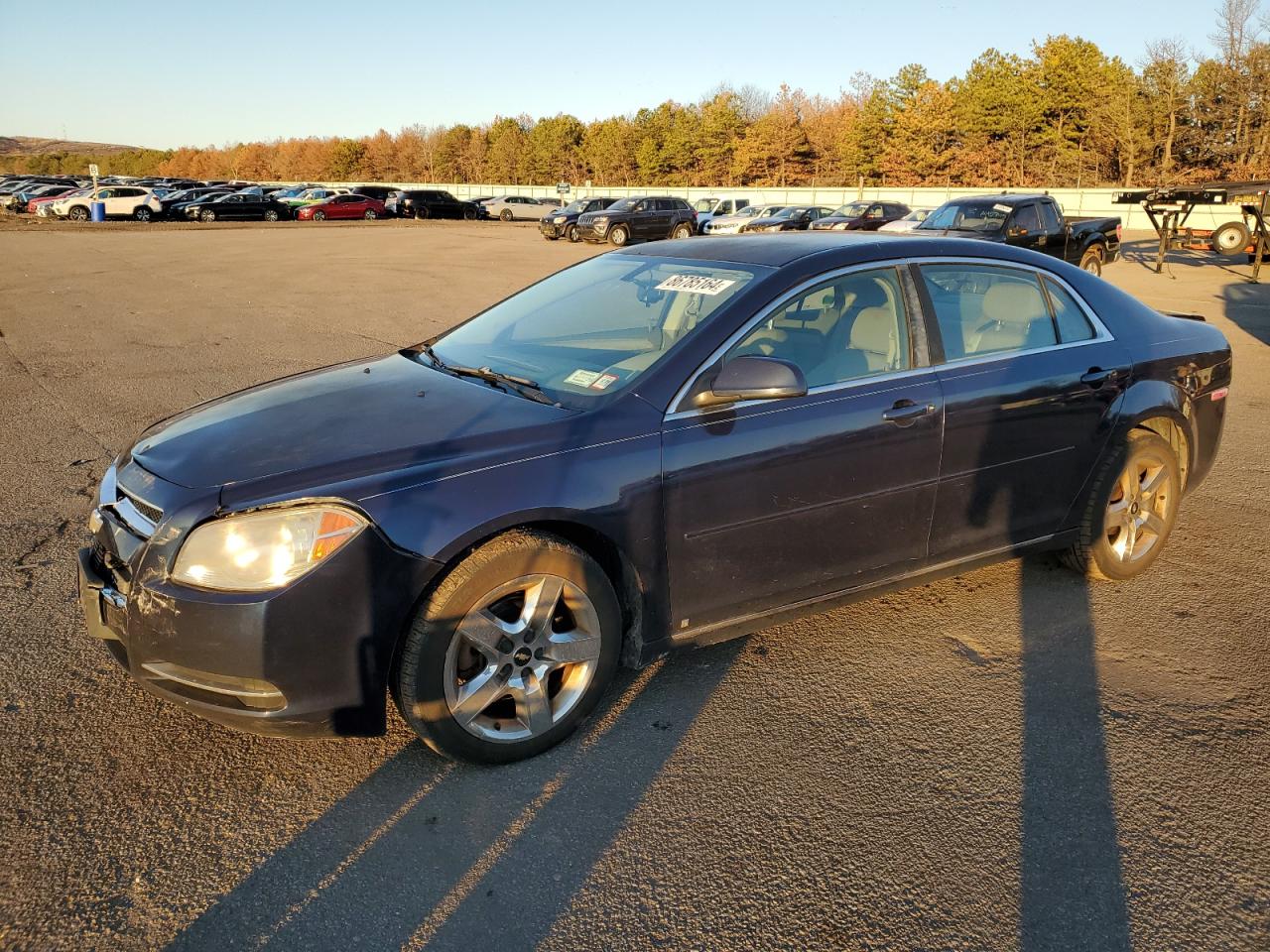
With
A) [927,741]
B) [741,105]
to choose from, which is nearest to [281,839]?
[927,741]

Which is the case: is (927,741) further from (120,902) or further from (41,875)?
(41,875)

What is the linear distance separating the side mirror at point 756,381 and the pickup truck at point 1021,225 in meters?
13.9

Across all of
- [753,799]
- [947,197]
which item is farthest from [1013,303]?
[947,197]

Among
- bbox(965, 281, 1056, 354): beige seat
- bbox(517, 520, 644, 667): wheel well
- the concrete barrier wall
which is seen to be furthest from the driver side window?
the concrete barrier wall

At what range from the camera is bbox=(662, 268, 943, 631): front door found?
321cm

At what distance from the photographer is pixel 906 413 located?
359cm

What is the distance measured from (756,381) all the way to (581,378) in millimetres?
685

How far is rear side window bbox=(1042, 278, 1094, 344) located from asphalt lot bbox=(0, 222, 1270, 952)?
1.20 metres

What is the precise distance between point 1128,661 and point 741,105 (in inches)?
3850

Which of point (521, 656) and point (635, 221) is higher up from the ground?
point (635, 221)

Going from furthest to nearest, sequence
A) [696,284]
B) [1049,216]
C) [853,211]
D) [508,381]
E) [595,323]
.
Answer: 1. [853,211]
2. [1049,216]
3. [595,323]
4. [696,284]
5. [508,381]

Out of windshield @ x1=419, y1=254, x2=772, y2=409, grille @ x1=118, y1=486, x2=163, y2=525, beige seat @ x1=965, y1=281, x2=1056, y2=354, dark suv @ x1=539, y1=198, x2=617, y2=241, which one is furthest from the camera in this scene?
dark suv @ x1=539, y1=198, x2=617, y2=241

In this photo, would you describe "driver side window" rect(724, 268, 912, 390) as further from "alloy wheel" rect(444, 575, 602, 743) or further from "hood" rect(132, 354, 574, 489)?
"alloy wheel" rect(444, 575, 602, 743)

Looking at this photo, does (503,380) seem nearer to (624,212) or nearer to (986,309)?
(986,309)
